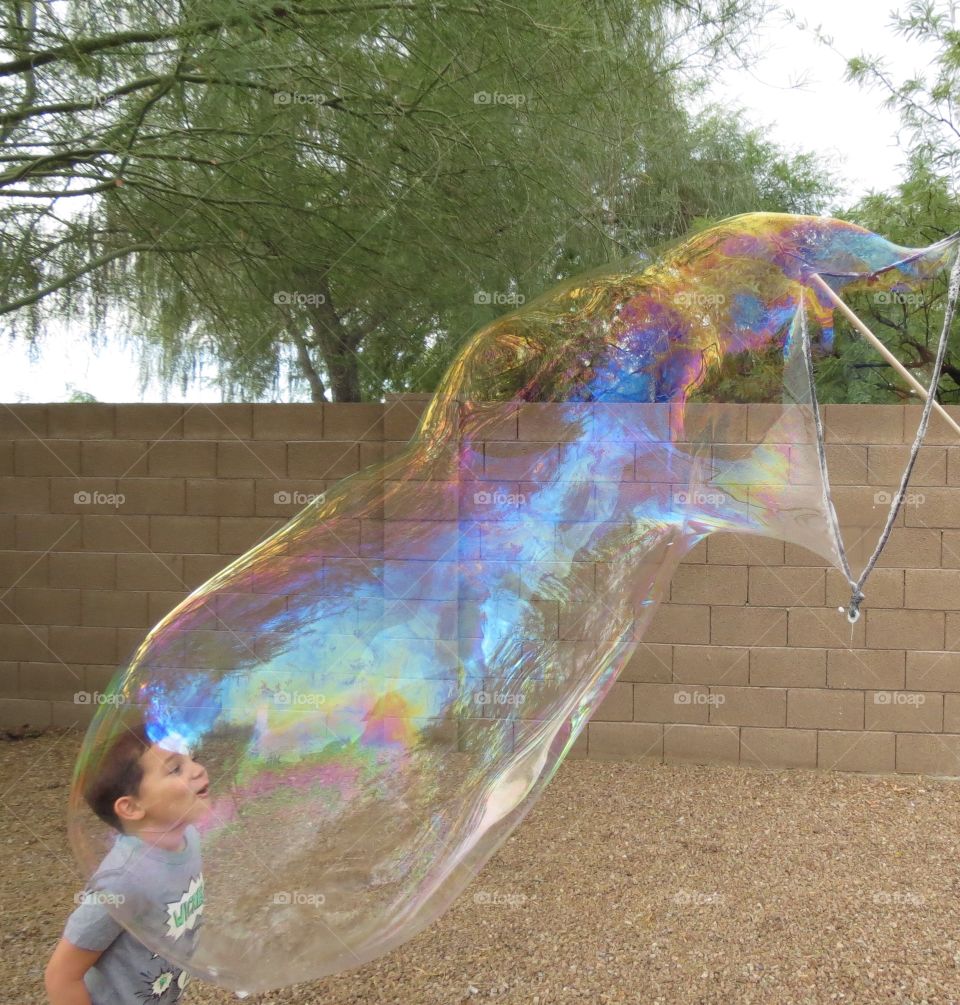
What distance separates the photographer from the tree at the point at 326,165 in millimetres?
3373

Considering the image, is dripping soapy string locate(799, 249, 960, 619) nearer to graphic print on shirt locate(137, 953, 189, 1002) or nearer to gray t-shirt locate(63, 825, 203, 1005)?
gray t-shirt locate(63, 825, 203, 1005)

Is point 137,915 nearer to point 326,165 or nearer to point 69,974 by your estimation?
point 69,974

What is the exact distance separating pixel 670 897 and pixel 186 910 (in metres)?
2.07

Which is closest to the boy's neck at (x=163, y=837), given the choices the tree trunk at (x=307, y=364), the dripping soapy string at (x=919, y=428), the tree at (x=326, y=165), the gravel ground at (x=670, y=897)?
the gravel ground at (x=670, y=897)

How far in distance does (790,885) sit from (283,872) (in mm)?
2287

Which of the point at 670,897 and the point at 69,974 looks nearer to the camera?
the point at 69,974

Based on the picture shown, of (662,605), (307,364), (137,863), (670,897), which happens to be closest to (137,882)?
(137,863)

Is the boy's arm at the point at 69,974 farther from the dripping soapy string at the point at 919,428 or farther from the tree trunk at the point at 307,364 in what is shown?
the tree trunk at the point at 307,364

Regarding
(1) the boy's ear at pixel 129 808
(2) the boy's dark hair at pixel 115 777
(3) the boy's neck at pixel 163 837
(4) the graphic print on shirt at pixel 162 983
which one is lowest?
Result: (4) the graphic print on shirt at pixel 162 983

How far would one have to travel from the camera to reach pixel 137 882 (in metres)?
1.54

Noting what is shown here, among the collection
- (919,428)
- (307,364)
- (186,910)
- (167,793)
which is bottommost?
(186,910)

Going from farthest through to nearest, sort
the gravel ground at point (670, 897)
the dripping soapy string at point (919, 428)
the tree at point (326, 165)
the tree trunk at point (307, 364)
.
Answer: the tree trunk at point (307, 364), the tree at point (326, 165), the gravel ground at point (670, 897), the dripping soapy string at point (919, 428)

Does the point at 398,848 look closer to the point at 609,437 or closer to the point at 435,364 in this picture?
the point at 609,437

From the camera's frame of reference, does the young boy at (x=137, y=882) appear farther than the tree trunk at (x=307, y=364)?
No
